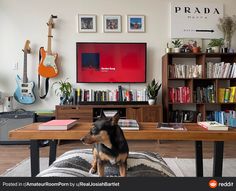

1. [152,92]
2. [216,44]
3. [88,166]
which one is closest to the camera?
[88,166]

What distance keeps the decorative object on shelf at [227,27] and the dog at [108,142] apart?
3180mm

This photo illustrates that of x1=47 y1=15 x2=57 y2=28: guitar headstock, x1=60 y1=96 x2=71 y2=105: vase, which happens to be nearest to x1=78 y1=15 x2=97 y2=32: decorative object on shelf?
x1=47 y1=15 x2=57 y2=28: guitar headstock

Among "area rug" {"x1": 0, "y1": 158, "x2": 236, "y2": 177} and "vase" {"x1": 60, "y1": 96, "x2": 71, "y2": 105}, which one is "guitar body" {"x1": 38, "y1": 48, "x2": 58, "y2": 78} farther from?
"area rug" {"x1": 0, "y1": 158, "x2": 236, "y2": 177}

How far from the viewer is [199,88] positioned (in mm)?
3369

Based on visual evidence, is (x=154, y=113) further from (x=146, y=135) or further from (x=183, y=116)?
(x=146, y=135)

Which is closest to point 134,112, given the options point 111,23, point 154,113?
point 154,113

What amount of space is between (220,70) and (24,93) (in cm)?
309

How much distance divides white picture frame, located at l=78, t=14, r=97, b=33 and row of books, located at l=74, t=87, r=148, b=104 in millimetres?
1003

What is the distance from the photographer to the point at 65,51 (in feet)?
11.8

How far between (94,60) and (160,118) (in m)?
1.37

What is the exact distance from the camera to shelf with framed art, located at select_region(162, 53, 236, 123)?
331 cm

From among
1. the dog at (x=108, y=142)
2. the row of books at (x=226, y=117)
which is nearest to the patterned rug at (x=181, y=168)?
the row of books at (x=226, y=117)

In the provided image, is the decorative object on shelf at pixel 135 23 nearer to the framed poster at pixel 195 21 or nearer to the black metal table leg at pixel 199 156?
the framed poster at pixel 195 21

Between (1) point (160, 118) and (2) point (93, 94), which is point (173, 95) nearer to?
(1) point (160, 118)
